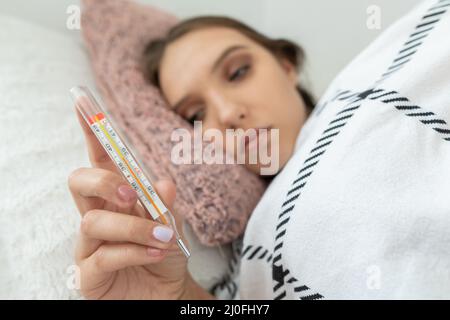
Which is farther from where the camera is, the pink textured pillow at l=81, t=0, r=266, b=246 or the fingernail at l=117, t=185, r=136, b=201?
the pink textured pillow at l=81, t=0, r=266, b=246

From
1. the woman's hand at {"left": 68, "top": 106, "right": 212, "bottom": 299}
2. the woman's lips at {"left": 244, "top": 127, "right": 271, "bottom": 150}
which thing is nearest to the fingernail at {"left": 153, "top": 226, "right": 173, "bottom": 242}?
the woman's hand at {"left": 68, "top": 106, "right": 212, "bottom": 299}

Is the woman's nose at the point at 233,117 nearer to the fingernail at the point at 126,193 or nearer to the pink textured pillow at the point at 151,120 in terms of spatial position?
the pink textured pillow at the point at 151,120

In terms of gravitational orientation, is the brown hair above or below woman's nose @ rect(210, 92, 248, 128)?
above

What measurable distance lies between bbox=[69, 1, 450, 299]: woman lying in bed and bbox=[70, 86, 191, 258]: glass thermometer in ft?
0.04

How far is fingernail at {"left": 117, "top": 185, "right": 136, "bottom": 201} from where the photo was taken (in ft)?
1.28

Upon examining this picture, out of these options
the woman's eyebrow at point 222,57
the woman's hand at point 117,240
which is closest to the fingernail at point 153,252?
the woman's hand at point 117,240

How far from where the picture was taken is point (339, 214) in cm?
44

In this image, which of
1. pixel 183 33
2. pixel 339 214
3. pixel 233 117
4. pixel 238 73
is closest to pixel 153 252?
pixel 339 214

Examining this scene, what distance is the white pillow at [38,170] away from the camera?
0.48 meters

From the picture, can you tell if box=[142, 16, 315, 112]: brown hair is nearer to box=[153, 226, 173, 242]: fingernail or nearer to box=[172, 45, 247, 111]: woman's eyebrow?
box=[172, 45, 247, 111]: woman's eyebrow
